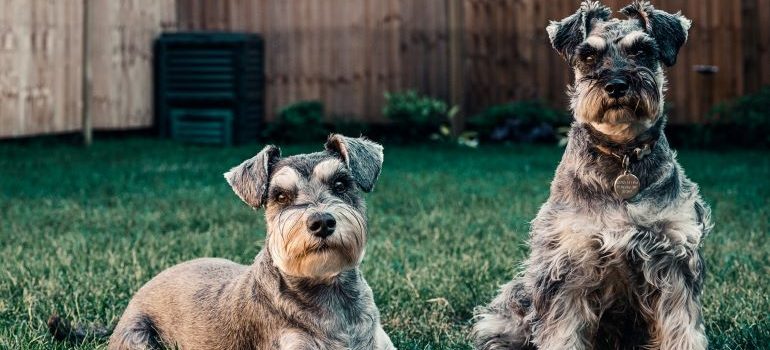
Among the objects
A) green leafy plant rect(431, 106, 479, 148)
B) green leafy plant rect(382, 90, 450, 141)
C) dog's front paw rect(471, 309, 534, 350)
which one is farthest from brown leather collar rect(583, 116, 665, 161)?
green leafy plant rect(382, 90, 450, 141)

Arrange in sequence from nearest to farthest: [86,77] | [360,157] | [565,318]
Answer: [565,318] → [360,157] → [86,77]

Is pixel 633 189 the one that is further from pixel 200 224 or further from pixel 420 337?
pixel 200 224

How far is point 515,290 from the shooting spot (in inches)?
185

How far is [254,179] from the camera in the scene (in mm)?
4375

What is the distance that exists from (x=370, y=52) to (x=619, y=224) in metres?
11.9

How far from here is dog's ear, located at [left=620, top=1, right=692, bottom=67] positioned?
4.55 meters

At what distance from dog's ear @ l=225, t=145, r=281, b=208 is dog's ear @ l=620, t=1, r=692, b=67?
1657 mm

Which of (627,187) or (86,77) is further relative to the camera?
(86,77)

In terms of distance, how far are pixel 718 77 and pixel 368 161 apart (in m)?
10.8

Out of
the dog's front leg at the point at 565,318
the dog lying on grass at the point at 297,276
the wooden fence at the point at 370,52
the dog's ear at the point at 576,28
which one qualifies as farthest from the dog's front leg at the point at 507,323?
the wooden fence at the point at 370,52

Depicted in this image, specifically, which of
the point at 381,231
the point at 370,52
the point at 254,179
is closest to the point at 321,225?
the point at 254,179

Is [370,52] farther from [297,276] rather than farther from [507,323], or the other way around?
[297,276]

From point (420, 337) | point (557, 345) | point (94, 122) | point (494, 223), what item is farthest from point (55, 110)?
point (557, 345)

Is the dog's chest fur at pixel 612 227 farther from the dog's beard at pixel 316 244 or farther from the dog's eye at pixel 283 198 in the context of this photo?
the dog's eye at pixel 283 198
